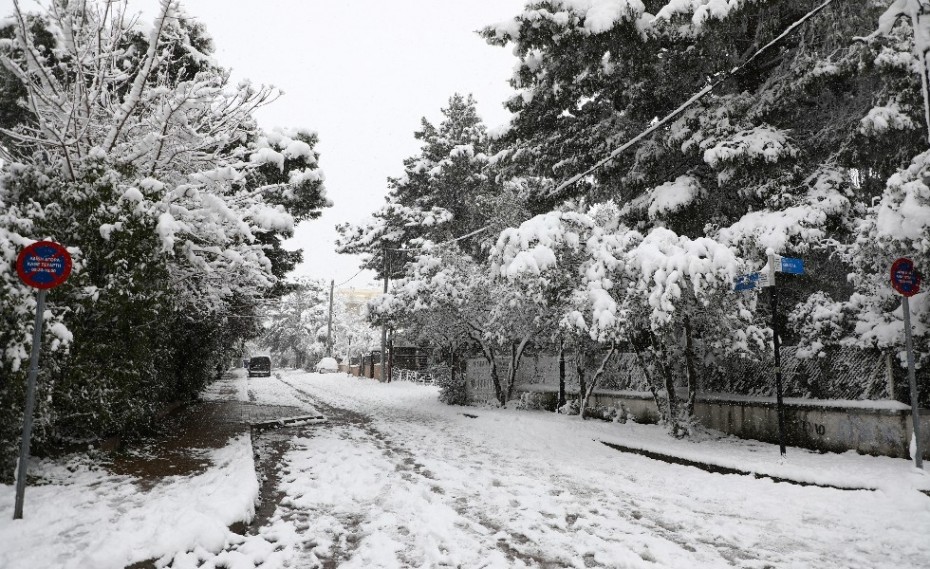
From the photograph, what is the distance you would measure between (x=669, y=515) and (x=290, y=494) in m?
4.59

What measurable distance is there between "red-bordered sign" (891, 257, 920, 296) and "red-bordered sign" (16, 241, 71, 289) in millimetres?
10276

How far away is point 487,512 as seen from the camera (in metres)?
6.45

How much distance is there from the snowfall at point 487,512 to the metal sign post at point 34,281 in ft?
1.57

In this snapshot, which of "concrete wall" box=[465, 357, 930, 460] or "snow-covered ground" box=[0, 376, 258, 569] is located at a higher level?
"concrete wall" box=[465, 357, 930, 460]

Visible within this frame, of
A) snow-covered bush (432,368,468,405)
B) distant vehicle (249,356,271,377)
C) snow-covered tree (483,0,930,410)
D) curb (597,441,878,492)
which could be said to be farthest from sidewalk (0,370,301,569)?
distant vehicle (249,356,271,377)

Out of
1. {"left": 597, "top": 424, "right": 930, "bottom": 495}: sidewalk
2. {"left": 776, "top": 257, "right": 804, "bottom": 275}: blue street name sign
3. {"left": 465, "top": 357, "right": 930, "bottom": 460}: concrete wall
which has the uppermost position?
{"left": 776, "top": 257, "right": 804, "bottom": 275}: blue street name sign

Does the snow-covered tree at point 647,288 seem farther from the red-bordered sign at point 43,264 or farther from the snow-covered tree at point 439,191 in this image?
the snow-covered tree at point 439,191

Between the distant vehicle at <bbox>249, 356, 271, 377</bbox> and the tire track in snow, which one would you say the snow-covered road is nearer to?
the tire track in snow

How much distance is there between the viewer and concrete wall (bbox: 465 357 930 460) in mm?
8969

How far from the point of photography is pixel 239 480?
716 centimetres

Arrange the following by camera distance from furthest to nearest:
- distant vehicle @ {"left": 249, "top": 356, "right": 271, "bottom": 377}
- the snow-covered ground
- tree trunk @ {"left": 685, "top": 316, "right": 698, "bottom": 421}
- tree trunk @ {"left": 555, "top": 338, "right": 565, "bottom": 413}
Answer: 1. distant vehicle @ {"left": 249, "top": 356, "right": 271, "bottom": 377}
2. tree trunk @ {"left": 555, "top": 338, "right": 565, "bottom": 413}
3. tree trunk @ {"left": 685, "top": 316, "right": 698, "bottom": 421}
4. the snow-covered ground

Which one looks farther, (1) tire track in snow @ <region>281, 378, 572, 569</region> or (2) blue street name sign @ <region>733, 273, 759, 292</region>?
(2) blue street name sign @ <region>733, 273, 759, 292</region>

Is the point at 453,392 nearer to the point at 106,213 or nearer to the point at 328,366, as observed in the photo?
the point at 106,213

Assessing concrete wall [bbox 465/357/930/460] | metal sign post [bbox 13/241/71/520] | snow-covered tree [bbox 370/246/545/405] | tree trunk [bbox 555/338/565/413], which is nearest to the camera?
metal sign post [bbox 13/241/71/520]
